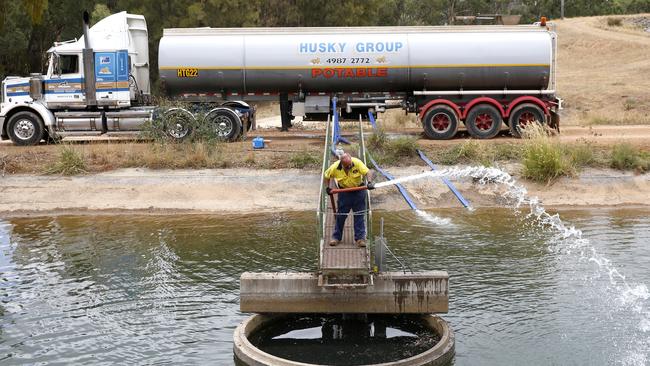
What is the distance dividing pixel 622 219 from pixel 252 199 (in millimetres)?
10047

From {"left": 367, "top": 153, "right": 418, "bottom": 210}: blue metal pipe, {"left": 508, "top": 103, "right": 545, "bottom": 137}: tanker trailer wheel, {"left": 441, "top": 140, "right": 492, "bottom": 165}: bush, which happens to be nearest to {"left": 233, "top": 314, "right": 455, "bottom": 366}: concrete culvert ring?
{"left": 367, "top": 153, "right": 418, "bottom": 210}: blue metal pipe

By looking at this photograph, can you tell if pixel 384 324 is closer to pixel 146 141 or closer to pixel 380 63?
pixel 380 63

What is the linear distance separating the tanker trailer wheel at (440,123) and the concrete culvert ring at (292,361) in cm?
1593

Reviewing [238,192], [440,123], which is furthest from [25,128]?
[440,123]

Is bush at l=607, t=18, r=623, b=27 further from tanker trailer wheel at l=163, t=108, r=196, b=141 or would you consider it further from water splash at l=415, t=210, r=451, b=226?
water splash at l=415, t=210, r=451, b=226

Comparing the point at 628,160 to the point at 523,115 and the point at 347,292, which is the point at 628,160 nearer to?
the point at 523,115

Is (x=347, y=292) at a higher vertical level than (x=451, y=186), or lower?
lower

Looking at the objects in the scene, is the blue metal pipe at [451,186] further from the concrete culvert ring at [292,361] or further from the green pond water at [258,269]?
the concrete culvert ring at [292,361]

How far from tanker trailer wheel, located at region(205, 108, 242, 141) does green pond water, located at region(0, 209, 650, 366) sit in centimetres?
688

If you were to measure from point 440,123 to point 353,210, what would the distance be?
15604 millimetres

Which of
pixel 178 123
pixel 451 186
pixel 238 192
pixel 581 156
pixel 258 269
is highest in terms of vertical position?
pixel 178 123

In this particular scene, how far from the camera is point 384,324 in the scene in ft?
43.8

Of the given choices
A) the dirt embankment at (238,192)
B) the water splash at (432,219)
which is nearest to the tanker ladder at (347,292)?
the water splash at (432,219)

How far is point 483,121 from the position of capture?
28.5m
